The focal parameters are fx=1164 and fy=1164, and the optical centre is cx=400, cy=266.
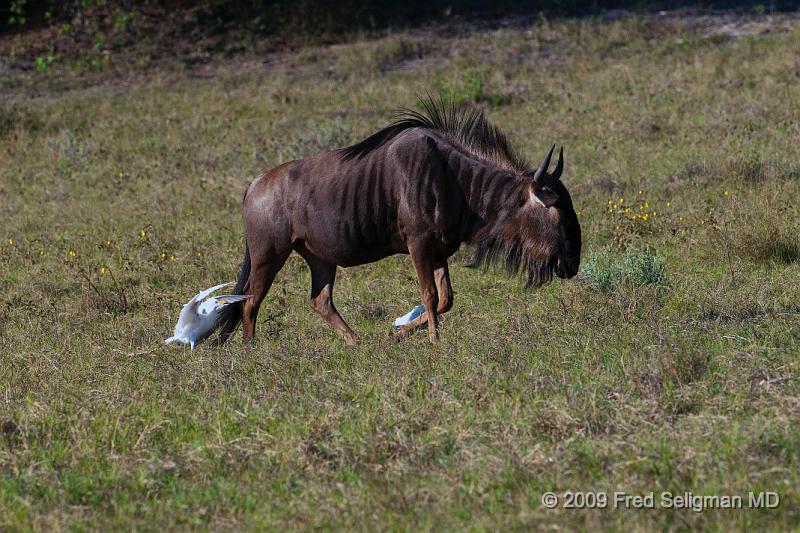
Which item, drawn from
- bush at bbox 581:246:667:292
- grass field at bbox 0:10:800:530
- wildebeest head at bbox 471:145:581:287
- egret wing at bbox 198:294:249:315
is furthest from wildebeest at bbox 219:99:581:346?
bush at bbox 581:246:667:292

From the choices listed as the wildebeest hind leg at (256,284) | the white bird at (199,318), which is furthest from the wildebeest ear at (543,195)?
the white bird at (199,318)

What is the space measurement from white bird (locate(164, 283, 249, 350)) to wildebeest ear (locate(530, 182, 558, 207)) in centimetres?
219

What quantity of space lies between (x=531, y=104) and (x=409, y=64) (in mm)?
4125

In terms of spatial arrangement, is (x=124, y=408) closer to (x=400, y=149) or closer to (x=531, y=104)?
(x=400, y=149)

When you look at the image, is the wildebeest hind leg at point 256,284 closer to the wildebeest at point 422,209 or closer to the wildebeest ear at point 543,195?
the wildebeest at point 422,209

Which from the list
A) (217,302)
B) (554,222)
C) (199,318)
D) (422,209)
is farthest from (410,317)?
(199,318)

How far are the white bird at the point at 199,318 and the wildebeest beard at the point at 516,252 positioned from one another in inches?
69.6

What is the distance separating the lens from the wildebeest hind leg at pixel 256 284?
8469 mm

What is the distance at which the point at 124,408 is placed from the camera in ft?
20.0

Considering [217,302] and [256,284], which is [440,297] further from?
[217,302]

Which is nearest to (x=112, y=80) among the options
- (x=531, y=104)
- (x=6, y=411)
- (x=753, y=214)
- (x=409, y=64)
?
(x=409, y=64)

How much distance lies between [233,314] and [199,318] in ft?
1.48

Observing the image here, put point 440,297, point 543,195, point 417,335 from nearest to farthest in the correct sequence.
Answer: point 543,195 < point 417,335 < point 440,297

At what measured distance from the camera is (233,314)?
340 inches
